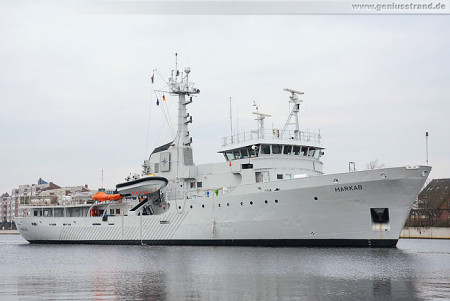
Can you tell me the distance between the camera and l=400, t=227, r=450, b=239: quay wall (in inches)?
2165

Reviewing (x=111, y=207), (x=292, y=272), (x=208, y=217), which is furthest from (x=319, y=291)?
(x=111, y=207)

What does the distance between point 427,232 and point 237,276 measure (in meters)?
40.3

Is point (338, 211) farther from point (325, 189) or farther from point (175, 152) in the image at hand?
point (175, 152)

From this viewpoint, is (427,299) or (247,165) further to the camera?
(247,165)

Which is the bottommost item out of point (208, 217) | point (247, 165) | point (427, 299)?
point (427, 299)

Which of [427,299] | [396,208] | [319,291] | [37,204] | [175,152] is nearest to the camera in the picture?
[427,299]

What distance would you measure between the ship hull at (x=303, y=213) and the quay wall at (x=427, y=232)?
2564 centimetres

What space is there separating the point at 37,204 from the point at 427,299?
42723 mm

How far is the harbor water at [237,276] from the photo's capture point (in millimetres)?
17312

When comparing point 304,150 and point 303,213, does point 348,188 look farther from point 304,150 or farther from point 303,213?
point 304,150

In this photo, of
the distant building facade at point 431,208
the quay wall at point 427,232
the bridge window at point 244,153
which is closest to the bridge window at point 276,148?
the bridge window at point 244,153

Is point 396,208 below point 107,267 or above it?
above

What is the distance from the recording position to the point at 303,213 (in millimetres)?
32938

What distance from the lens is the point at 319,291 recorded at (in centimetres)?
1761
